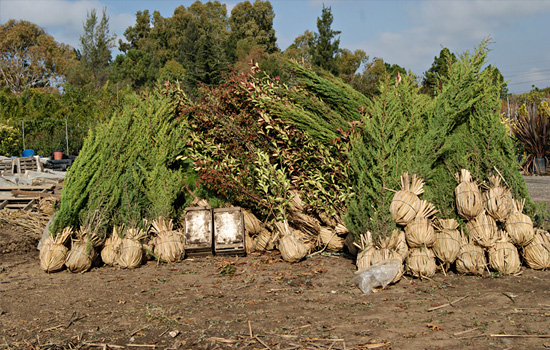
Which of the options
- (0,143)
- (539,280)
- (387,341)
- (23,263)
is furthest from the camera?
(0,143)

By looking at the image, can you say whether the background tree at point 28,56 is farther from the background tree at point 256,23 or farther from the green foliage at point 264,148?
the green foliage at point 264,148

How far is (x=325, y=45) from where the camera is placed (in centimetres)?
3800

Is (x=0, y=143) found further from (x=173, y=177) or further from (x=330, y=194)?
(x=330, y=194)

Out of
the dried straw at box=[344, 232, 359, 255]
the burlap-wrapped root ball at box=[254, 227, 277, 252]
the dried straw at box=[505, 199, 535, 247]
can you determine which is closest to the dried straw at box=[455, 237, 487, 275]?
the dried straw at box=[505, 199, 535, 247]

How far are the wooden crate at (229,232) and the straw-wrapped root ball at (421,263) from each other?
2290 millimetres

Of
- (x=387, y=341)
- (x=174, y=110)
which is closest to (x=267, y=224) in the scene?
(x=174, y=110)

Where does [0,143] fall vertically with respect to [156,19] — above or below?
below

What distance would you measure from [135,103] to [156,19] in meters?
63.5

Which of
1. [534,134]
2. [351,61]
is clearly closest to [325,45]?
[351,61]

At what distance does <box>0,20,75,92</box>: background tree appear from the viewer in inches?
1829

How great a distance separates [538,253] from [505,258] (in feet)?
1.36

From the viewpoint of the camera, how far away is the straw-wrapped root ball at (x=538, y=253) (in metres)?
5.20

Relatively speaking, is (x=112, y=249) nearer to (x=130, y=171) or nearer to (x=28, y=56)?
(x=130, y=171)

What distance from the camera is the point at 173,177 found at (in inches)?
257
